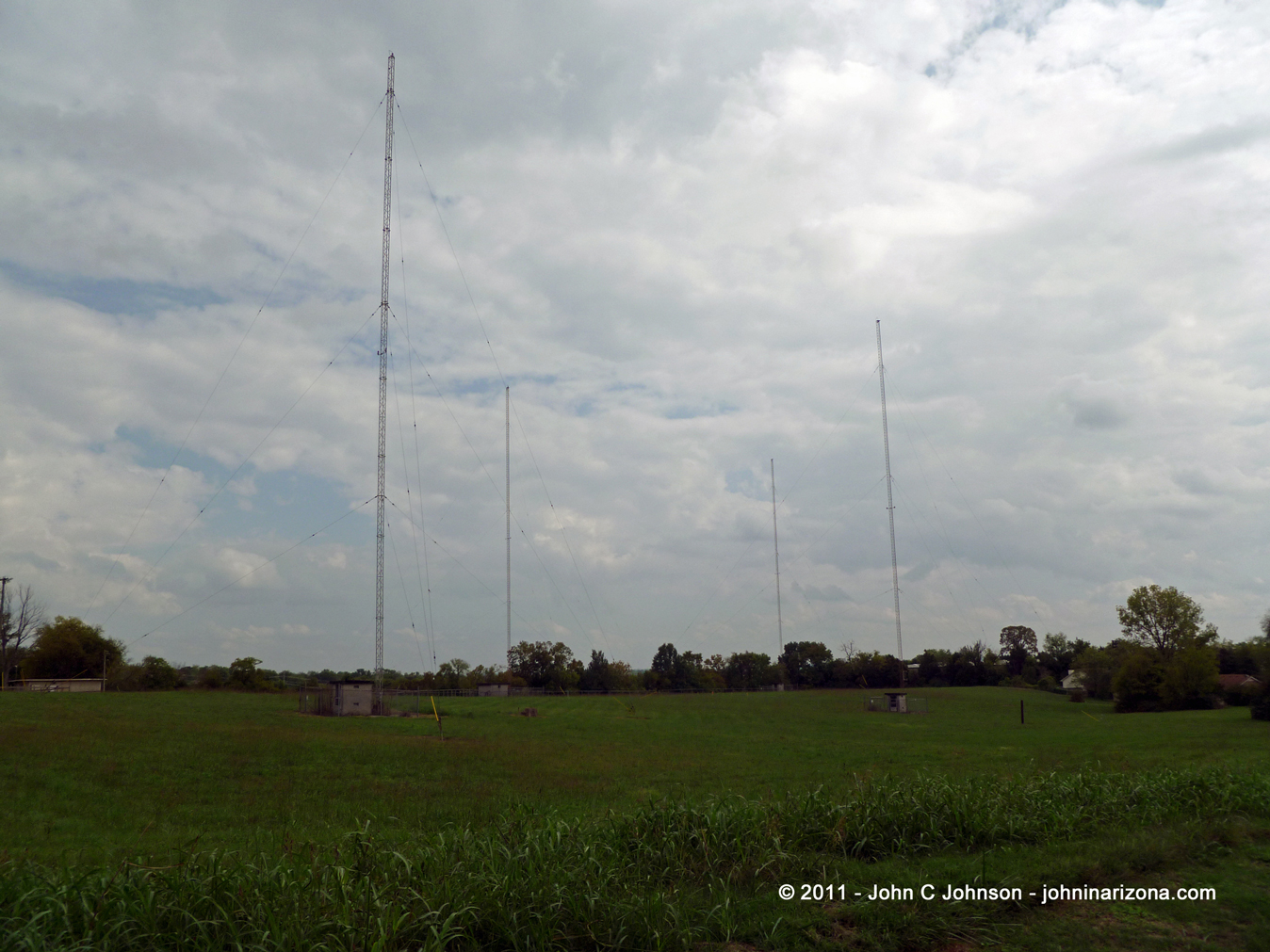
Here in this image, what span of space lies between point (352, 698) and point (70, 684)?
35.6 metres

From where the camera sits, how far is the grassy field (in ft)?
23.1

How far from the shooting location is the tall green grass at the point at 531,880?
6.43 metres

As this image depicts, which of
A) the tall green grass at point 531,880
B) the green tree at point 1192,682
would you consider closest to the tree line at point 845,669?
the green tree at point 1192,682

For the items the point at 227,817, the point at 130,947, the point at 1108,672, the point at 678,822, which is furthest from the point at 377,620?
the point at 1108,672

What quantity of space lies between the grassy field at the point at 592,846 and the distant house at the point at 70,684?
4688 centimetres

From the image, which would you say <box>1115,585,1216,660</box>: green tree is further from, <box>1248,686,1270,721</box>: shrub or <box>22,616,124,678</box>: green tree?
<box>22,616,124,678</box>: green tree

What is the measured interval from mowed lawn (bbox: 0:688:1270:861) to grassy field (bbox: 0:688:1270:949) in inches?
7.1

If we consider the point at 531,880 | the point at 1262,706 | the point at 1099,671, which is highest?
the point at 531,880

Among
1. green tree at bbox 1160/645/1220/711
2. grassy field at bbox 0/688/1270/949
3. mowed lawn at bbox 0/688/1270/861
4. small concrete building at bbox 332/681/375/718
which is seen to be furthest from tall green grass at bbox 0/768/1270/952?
green tree at bbox 1160/645/1220/711

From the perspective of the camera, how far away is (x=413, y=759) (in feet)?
97.2

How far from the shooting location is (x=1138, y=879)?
31.3 feet

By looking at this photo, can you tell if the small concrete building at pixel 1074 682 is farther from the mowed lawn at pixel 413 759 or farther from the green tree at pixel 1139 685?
the mowed lawn at pixel 413 759

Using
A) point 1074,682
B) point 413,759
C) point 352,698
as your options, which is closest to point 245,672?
point 352,698

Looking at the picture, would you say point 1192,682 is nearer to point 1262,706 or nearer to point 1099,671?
point 1262,706
